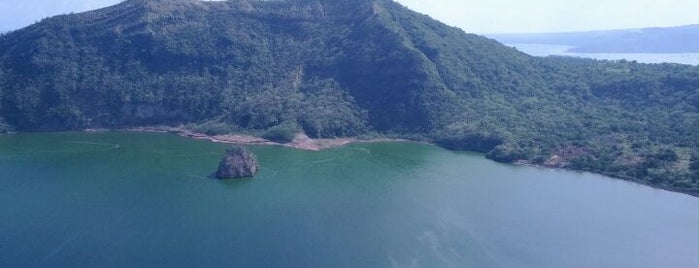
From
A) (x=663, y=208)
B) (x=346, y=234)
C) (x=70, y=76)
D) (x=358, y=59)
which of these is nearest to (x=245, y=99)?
(x=358, y=59)

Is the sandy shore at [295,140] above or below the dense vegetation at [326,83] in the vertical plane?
below

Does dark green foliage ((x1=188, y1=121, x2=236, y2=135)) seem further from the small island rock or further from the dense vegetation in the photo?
the small island rock

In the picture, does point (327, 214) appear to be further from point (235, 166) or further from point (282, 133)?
point (282, 133)

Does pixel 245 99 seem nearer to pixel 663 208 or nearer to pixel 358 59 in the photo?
pixel 358 59

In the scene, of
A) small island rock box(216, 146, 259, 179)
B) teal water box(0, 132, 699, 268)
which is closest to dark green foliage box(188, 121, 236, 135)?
teal water box(0, 132, 699, 268)

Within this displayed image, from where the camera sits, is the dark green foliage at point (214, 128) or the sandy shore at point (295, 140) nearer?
the sandy shore at point (295, 140)

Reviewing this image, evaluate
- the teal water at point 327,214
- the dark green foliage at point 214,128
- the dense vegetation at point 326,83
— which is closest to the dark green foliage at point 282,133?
the dense vegetation at point 326,83

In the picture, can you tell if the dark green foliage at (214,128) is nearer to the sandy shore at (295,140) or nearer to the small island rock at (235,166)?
the sandy shore at (295,140)

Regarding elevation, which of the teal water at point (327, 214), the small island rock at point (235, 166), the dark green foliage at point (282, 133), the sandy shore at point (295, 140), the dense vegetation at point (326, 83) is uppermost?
the dense vegetation at point (326, 83)
